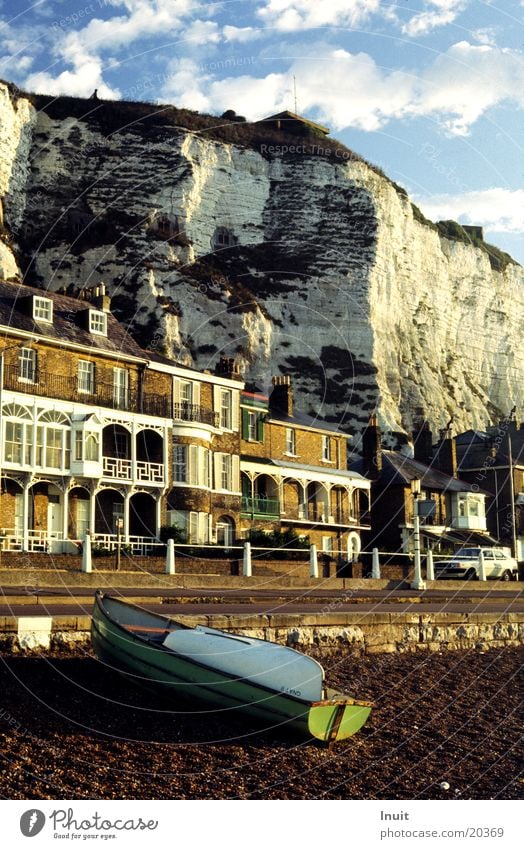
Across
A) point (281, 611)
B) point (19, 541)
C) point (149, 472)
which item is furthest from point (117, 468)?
point (281, 611)

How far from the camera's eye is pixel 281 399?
181 feet

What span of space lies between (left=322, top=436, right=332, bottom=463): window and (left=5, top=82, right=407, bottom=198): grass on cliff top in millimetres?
46538

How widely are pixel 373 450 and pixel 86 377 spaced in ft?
Answer: 74.0

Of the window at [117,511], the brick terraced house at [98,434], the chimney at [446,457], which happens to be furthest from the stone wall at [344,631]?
the chimney at [446,457]

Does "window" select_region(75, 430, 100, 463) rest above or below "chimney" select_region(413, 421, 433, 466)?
below

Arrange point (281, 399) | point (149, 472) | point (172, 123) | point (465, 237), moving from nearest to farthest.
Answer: point (149, 472), point (281, 399), point (172, 123), point (465, 237)

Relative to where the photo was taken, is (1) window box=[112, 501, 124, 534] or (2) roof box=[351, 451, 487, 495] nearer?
(1) window box=[112, 501, 124, 534]

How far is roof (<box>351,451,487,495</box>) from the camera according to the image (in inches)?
2354

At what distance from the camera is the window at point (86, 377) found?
4116 cm

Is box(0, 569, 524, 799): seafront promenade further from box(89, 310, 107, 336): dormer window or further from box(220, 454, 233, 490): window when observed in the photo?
box(220, 454, 233, 490): window

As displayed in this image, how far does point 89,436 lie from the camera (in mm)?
39719

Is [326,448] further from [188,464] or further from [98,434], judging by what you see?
[98,434]

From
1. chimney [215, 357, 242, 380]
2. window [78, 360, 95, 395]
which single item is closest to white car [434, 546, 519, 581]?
chimney [215, 357, 242, 380]
